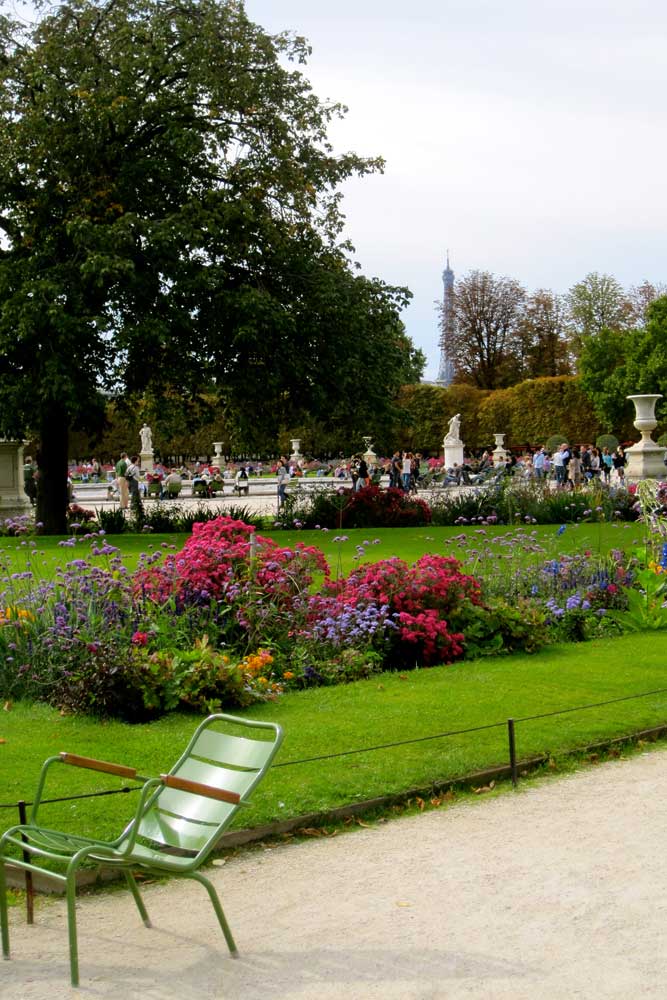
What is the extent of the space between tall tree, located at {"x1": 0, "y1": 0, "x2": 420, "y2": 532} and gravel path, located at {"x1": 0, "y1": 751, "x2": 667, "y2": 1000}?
558 inches

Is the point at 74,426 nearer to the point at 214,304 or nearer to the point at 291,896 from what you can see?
the point at 214,304

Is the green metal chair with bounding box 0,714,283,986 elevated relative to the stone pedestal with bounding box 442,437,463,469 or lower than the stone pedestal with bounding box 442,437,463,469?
lower

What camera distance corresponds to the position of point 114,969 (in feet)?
12.2

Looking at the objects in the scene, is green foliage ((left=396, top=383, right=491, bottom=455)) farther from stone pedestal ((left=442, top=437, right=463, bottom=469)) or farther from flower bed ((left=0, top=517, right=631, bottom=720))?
flower bed ((left=0, top=517, right=631, bottom=720))

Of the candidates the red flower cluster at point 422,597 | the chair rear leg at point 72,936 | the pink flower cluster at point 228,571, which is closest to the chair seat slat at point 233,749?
the chair rear leg at point 72,936

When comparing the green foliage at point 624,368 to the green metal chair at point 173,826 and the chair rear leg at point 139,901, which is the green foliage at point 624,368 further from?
the chair rear leg at point 139,901

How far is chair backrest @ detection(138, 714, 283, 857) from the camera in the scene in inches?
155

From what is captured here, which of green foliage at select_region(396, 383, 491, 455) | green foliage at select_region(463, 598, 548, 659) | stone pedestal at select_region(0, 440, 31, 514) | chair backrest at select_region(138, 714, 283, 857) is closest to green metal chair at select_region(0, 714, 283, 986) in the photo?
chair backrest at select_region(138, 714, 283, 857)

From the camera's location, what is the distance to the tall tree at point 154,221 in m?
18.9

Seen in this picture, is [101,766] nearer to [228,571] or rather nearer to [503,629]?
[228,571]

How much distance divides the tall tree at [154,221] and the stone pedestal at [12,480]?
2399mm

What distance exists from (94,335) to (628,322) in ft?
166

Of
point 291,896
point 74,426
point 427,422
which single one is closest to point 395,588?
point 291,896

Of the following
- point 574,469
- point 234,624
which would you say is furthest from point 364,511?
point 234,624
